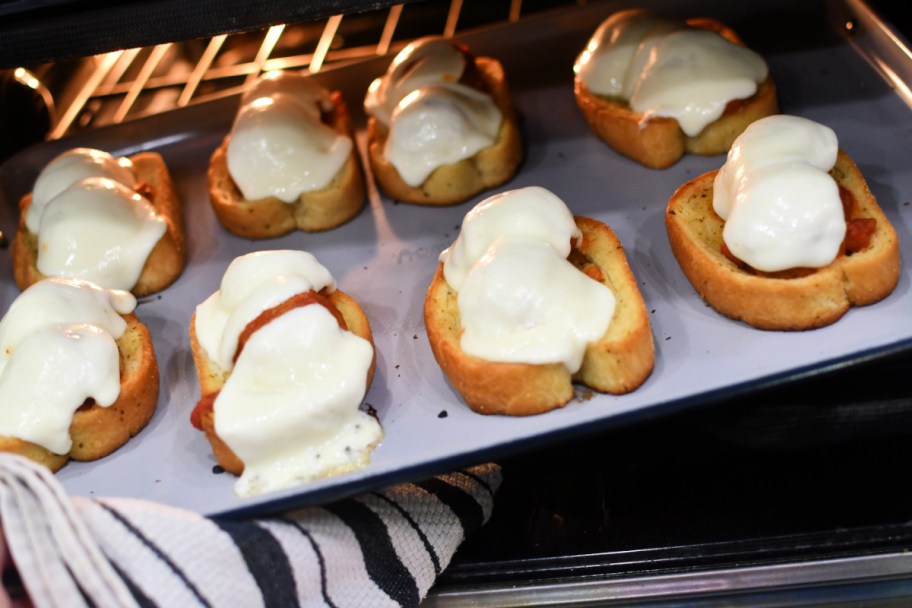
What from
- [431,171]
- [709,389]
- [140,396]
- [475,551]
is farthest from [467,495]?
[431,171]

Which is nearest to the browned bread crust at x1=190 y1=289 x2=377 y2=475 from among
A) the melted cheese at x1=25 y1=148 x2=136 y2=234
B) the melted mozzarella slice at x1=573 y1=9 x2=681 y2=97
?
the melted cheese at x1=25 y1=148 x2=136 y2=234

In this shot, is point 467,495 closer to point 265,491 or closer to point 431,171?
point 265,491

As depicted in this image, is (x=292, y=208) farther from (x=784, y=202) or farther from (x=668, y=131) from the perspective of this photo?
(x=784, y=202)

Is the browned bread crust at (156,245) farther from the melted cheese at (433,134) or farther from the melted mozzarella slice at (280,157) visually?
the melted cheese at (433,134)

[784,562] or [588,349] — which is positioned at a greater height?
[588,349]

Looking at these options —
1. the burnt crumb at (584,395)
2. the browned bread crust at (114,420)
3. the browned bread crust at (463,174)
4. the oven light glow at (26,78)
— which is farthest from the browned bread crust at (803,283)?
the oven light glow at (26,78)

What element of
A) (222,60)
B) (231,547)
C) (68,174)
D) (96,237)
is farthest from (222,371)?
(222,60)
